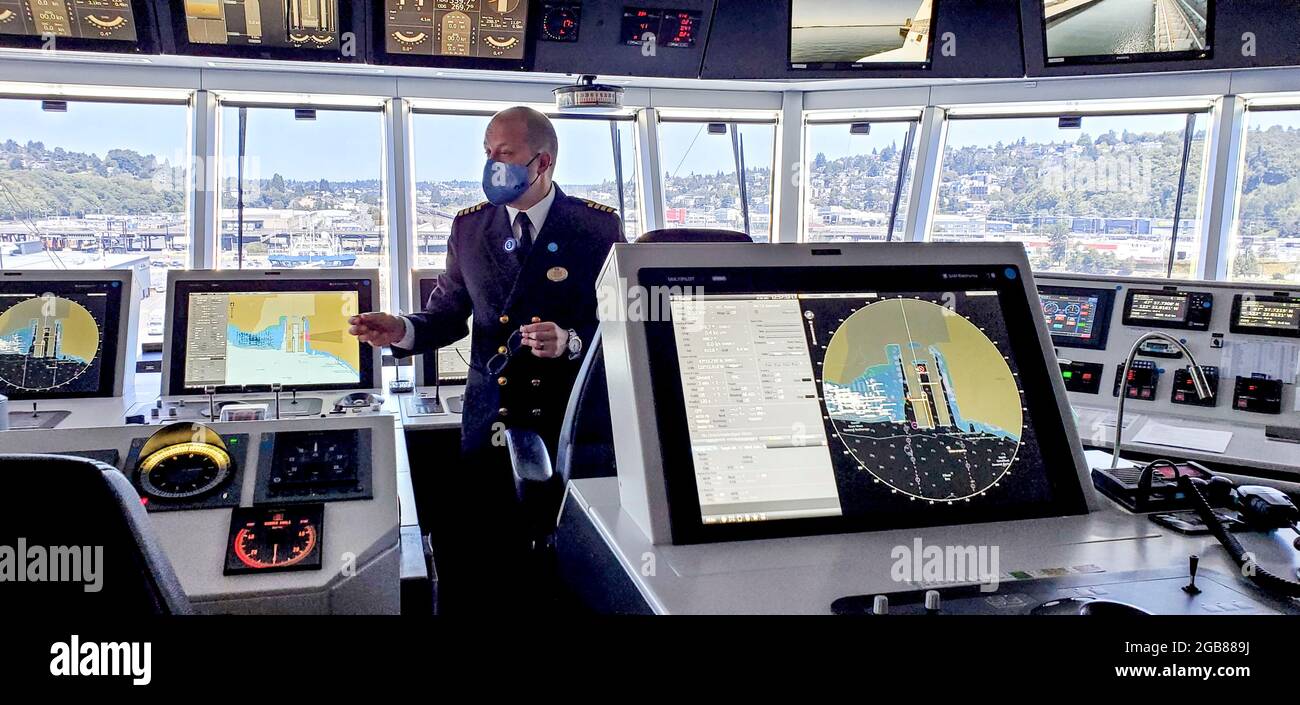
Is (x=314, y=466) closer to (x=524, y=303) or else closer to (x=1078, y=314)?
(x=524, y=303)

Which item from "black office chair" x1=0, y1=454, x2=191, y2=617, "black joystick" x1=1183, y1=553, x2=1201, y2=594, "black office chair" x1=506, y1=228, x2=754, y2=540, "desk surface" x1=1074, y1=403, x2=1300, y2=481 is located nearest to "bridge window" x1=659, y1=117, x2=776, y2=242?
"desk surface" x1=1074, y1=403, x2=1300, y2=481

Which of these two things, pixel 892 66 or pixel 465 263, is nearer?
pixel 465 263

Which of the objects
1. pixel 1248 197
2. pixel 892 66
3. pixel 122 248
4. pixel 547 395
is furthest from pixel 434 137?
pixel 1248 197

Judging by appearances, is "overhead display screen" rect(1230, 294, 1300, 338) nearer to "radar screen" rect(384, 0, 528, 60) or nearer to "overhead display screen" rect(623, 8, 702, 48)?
"overhead display screen" rect(623, 8, 702, 48)

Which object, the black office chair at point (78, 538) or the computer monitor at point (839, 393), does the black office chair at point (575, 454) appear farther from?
the black office chair at point (78, 538)

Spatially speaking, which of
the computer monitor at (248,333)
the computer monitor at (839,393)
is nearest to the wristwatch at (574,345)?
the computer monitor at (248,333)

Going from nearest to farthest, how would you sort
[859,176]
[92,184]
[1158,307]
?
[1158,307] → [92,184] → [859,176]

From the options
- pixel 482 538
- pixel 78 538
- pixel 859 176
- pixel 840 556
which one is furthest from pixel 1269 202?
pixel 78 538
